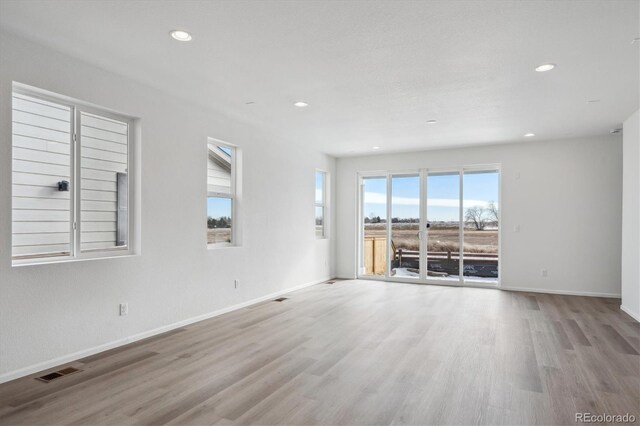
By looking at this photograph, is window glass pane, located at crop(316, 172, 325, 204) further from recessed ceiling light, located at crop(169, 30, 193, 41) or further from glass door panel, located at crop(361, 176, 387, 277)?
recessed ceiling light, located at crop(169, 30, 193, 41)

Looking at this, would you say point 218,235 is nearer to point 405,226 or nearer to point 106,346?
point 106,346

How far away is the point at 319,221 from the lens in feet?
25.8

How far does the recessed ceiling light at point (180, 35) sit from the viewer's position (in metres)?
2.83

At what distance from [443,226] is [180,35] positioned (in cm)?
588

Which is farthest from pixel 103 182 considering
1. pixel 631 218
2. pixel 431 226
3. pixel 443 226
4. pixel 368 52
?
pixel 631 218

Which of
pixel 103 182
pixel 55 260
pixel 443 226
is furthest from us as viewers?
pixel 443 226

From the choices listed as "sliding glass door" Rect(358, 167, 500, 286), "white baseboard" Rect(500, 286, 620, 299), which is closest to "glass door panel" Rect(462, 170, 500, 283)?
"sliding glass door" Rect(358, 167, 500, 286)

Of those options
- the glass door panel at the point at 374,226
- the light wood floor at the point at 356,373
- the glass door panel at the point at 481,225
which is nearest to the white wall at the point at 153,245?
the light wood floor at the point at 356,373

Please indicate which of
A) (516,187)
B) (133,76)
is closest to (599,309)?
(516,187)

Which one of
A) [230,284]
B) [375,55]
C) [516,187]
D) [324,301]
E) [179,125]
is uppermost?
[375,55]

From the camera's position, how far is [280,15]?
259 centimetres

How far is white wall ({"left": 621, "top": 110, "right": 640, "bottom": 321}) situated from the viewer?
15.7ft

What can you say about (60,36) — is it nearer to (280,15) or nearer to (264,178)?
(280,15)

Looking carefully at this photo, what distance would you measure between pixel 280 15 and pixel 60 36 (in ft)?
5.82
